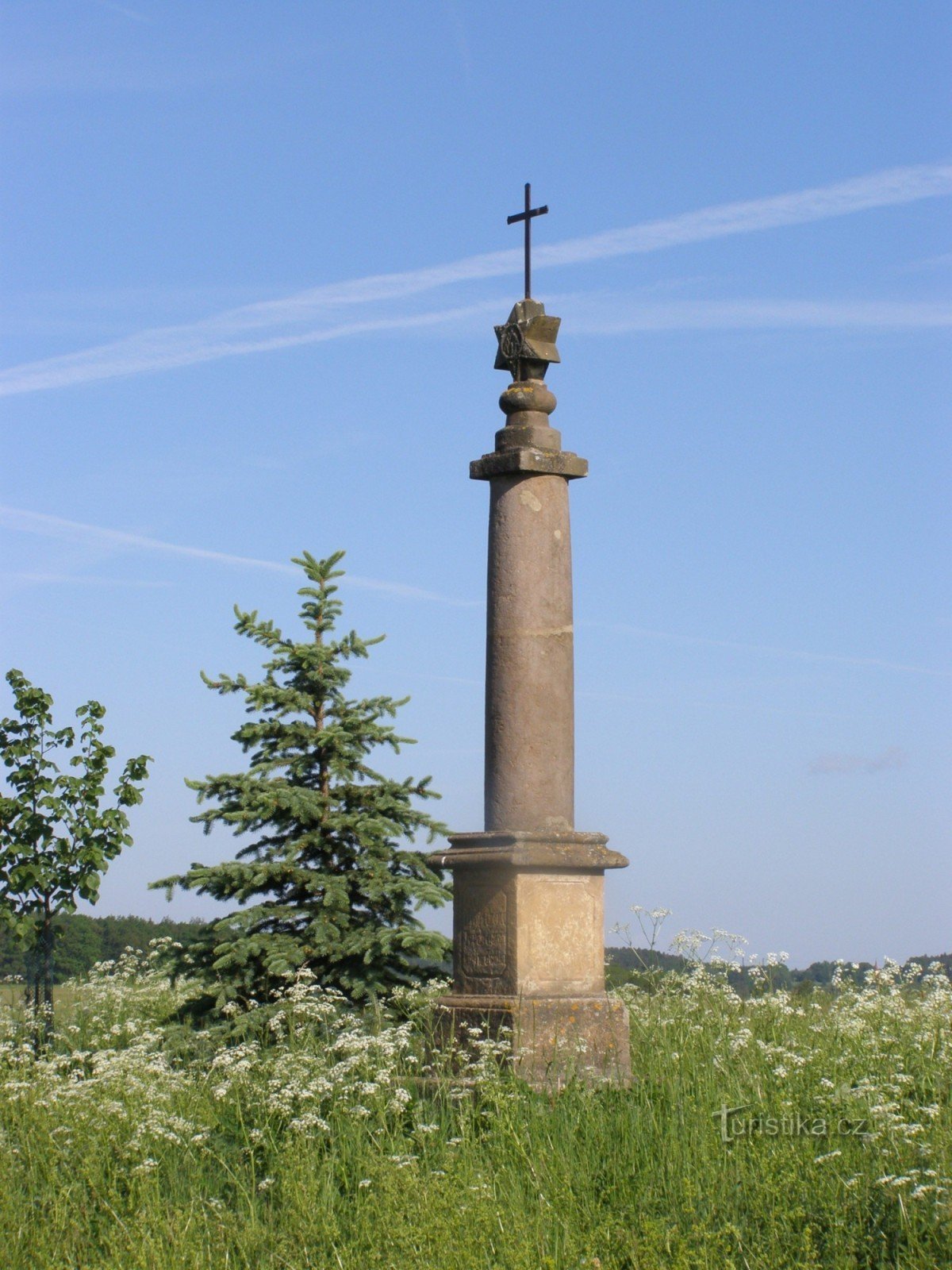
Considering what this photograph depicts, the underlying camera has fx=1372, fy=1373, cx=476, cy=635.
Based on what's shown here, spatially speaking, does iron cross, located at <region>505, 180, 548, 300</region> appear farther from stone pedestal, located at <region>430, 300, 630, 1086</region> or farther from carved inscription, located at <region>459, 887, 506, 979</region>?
carved inscription, located at <region>459, 887, 506, 979</region>

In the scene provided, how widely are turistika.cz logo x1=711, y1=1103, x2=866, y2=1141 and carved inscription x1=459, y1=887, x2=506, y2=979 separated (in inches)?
74.1

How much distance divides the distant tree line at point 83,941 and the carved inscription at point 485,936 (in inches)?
121

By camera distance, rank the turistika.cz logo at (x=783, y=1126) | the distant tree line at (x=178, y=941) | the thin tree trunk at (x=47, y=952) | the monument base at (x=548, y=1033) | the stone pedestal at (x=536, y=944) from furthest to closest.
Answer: the thin tree trunk at (x=47, y=952)
the distant tree line at (x=178, y=941)
the stone pedestal at (x=536, y=944)
the monument base at (x=548, y=1033)
the turistika.cz logo at (x=783, y=1126)

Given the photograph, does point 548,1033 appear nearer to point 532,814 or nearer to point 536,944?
point 536,944

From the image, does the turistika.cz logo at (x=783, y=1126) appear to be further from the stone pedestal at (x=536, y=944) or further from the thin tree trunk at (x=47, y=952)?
the thin tree trunk at (x=47, y=952)

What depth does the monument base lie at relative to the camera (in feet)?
24.4

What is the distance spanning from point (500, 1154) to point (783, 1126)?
4.08ft

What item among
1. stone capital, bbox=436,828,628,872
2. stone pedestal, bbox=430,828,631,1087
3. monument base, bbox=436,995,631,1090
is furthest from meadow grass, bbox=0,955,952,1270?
stone capital, bbox=436,828,628,872

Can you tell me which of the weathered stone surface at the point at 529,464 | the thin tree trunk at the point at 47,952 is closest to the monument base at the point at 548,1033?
the weathered stone surface at the point at 529,464

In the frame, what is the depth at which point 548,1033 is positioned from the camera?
303 inches

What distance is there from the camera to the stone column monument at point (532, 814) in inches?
311

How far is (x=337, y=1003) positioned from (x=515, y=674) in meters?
3.10

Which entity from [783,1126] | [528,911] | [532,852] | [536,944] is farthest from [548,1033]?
[783,1126]

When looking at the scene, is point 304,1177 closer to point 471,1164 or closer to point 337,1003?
point 471,1164
